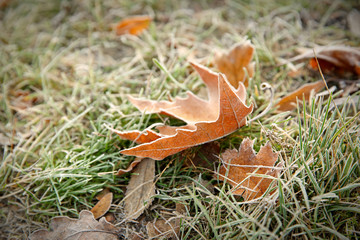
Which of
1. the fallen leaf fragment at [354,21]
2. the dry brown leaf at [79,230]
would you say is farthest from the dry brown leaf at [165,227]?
the fallen leaf fragment at [354,21]

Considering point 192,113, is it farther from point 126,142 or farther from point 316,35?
point 316,35

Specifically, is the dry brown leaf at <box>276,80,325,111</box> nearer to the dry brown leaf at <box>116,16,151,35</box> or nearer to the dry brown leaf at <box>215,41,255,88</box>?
the dry brown leaf at <box>215,41,255,88</box>

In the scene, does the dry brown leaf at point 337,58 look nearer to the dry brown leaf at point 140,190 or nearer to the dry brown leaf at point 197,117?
the dry brown leaf at point 197,117

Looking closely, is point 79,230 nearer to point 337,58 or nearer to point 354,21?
point 337,58

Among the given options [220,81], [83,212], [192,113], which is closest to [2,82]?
[83,212]

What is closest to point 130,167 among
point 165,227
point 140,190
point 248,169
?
point 140,190

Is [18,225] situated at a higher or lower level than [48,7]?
lower

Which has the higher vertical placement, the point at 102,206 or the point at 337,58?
the point at 337,58
